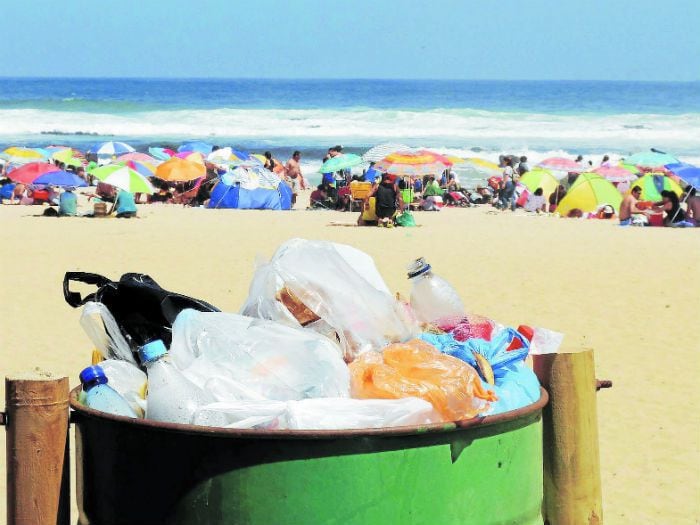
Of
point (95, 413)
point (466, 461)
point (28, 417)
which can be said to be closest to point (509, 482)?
point (466, 461)

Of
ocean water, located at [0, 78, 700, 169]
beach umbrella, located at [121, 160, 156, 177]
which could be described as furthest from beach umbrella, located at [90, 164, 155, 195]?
ocean water, located at [0, 78, 700, 169]

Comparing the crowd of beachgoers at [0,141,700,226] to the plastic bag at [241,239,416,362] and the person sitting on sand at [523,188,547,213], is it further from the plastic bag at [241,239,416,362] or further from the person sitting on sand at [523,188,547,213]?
the plastic bag at [241,239,416,362]

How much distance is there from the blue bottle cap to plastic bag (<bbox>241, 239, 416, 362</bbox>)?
0.44 meters

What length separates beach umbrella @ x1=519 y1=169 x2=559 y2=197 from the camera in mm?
21641

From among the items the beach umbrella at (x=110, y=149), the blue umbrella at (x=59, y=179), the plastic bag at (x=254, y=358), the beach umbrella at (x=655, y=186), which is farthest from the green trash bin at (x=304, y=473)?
the beach umbrella at (x=110, y=149)

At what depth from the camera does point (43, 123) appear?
195 ft

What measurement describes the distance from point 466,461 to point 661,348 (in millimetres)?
5389

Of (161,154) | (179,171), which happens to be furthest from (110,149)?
(179,171)

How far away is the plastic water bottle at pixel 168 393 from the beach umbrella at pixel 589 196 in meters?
16.6

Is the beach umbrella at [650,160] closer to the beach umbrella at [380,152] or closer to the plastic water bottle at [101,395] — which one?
the beach umbrella at [380,152]

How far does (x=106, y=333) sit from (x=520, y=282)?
300 inches

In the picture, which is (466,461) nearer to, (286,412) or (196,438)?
(286,412)

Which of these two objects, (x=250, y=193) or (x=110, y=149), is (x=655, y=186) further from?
(x=110, y=149)

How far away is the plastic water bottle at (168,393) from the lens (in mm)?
2932
